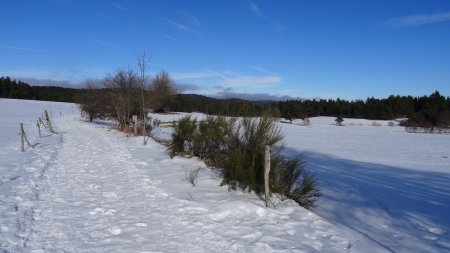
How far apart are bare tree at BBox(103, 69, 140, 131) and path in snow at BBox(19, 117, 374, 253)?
19843 millimetres

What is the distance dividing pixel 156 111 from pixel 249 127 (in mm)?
62532

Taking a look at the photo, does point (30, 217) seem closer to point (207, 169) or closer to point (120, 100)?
point (207, 169)

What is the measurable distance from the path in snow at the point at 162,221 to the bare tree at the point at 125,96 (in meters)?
19.8

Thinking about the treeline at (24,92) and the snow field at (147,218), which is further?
the treeline at (24,92)

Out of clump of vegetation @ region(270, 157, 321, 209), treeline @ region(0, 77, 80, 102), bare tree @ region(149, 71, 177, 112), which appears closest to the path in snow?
clump of vegetation @ region(270, 157, 321, 209)

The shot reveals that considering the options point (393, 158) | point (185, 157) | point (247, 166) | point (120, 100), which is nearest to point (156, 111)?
point (120, 100)

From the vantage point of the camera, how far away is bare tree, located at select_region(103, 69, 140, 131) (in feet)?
98.7

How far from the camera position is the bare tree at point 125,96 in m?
30.1

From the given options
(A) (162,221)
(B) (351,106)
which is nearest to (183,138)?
(A) (162,221)

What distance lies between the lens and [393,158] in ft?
71.9

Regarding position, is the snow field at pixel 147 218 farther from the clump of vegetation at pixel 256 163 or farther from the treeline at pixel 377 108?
the treeline at pixel 377 108

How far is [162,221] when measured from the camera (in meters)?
6.70

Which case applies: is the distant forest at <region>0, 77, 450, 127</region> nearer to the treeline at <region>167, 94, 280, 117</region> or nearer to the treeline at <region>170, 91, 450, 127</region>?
the treeline at <region>170, 91, 450, 127</region>

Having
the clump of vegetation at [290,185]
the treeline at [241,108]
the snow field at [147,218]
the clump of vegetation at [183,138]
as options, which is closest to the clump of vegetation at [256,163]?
the clump of vegetation at [290,185]
